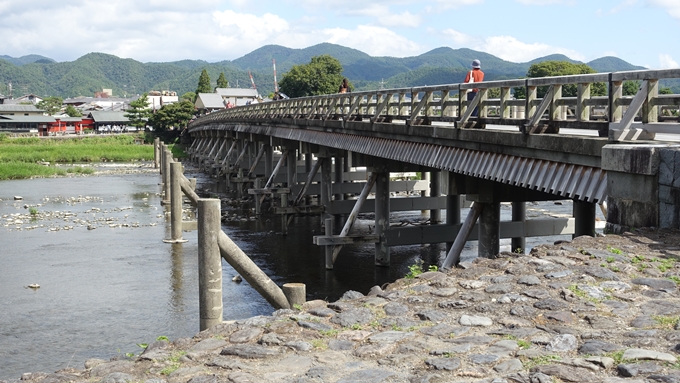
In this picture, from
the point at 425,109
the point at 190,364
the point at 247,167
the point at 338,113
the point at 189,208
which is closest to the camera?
the point at 190,364

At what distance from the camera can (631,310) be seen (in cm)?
664

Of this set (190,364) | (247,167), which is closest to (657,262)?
(190,364)

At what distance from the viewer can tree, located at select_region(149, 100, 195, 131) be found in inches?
3489

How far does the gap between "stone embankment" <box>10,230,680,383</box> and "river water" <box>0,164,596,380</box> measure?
6.29m

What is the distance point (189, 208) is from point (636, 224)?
27.7 m

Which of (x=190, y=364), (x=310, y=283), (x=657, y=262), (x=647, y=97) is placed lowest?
(x=310, y=283)

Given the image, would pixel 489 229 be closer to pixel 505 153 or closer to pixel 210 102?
pixel 505 153

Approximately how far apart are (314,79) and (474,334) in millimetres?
102298

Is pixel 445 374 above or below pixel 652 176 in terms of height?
below

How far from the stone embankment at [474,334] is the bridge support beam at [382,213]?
11.9 meters

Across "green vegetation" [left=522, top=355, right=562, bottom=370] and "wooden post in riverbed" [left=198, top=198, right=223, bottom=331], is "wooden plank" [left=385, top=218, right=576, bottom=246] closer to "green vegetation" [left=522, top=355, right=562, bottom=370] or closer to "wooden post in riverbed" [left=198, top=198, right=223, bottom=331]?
"wooden post in riverbed" [left=198, top=198, right=223, bottom=331]

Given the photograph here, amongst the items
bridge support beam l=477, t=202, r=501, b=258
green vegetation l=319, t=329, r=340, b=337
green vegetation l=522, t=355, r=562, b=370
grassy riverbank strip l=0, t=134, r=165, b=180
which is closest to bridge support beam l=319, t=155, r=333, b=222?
bridge support beam l=477, t=202, r=501, b=258

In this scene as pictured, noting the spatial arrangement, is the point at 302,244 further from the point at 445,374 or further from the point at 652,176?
the point at 445,374

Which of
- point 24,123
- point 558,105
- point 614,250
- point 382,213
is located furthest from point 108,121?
point 614,250
